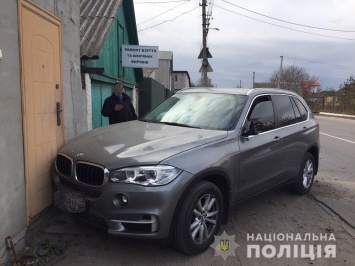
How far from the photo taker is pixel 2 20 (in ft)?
10.6

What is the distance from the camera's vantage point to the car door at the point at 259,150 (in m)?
4.11

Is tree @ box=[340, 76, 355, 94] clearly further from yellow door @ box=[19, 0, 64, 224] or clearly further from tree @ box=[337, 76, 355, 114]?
yellow door @ box=[19, 0, 64, 224]

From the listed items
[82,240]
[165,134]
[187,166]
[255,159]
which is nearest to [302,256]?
[255,159]

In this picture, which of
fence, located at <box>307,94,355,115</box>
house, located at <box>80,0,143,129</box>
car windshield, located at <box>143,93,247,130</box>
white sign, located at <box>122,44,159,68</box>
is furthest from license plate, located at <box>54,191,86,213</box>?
fence, located at <box>307,94,355,115</box>

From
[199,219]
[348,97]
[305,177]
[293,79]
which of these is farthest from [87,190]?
[293,79]

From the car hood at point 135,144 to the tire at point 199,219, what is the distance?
0.47m

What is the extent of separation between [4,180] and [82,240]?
1120 millimetres

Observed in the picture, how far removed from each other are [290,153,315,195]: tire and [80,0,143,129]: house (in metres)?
4.29

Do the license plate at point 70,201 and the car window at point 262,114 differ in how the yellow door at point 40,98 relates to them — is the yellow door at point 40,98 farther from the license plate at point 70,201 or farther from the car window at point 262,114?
the car window at point 262,114

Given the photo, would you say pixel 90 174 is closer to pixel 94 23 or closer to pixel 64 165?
pixel 64 165

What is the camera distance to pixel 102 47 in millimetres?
8148

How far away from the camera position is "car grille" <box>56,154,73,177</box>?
12.1 feet

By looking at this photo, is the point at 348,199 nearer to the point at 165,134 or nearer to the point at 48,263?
the point at 165,134

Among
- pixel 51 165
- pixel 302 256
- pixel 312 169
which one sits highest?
pixel 51 165
